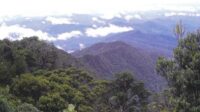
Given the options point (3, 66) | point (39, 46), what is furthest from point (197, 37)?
point (39, 46)

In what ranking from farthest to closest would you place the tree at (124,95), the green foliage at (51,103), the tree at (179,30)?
the tree at (124,95)
the green foliage at (51,103)
the tree at (179,30)

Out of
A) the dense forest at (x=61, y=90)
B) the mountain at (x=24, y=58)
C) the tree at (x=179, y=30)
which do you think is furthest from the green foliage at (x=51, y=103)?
the tree at (x=179, y=30)

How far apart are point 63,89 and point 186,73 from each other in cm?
2925

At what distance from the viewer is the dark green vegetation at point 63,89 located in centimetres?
4719

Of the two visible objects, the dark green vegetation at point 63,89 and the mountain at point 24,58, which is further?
the mountain at point 24,58

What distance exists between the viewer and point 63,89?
50.1m

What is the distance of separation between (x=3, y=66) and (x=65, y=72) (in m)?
7.67

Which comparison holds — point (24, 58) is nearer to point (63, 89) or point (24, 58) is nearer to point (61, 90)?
point (63, 89)

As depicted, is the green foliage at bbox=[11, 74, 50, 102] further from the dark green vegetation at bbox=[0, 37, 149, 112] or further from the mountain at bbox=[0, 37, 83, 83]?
the mountain at bbox=[0, 37, 83, 83]

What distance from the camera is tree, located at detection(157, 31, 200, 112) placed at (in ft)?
72.1

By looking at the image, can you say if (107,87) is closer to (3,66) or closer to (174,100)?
(3,66)

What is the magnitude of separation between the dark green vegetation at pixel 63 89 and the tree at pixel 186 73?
2302 centimetres

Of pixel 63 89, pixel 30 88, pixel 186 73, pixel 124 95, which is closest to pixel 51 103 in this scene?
pixel 63 89

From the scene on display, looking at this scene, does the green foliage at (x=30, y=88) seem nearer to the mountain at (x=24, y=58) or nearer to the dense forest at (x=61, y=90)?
the dense forest at (x=61, y=90)
